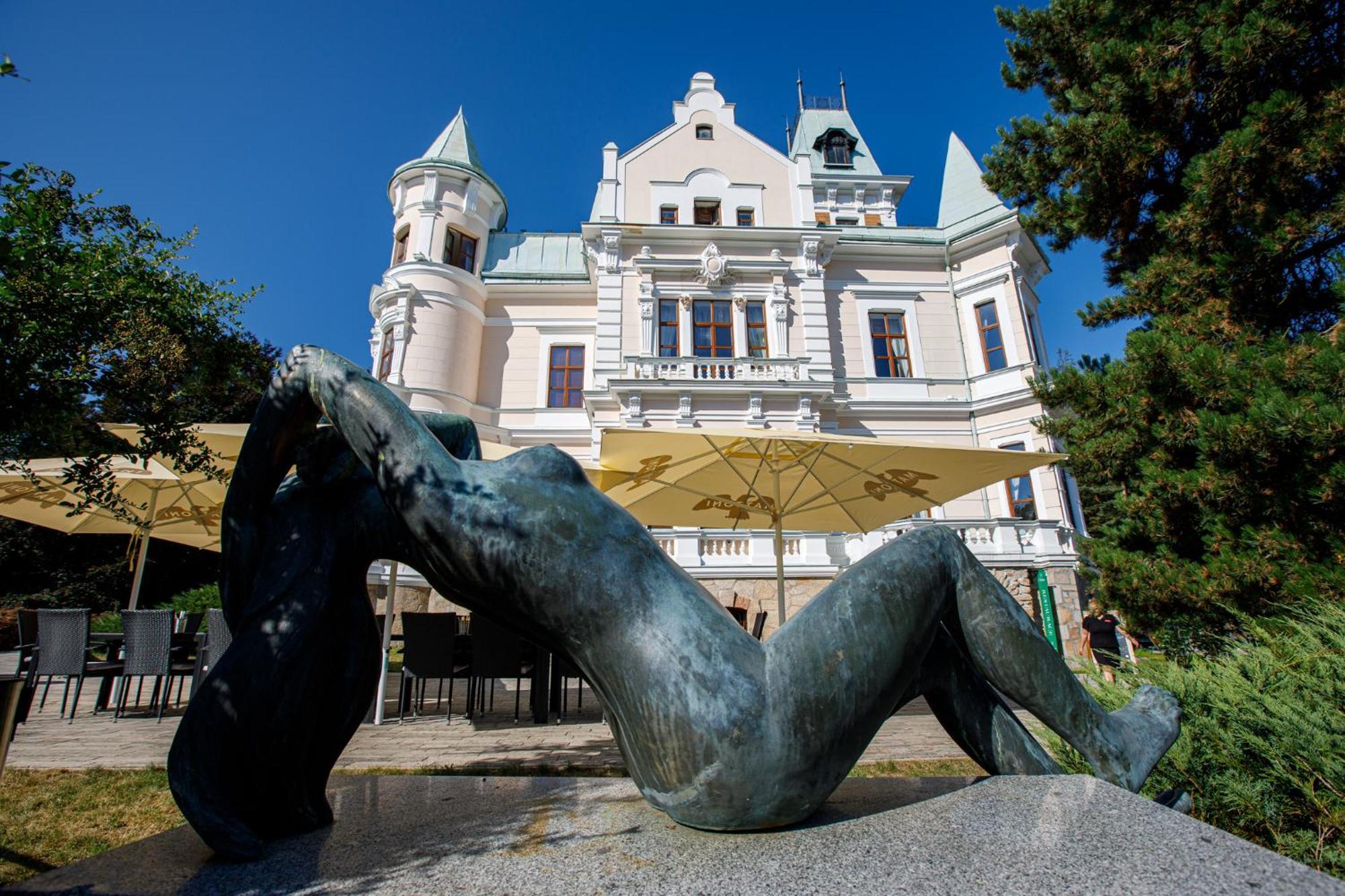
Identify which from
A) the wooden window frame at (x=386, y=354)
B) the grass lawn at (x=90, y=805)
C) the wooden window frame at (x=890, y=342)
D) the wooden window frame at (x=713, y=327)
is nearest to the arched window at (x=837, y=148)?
the wooden window frame at (x=890, y=342)

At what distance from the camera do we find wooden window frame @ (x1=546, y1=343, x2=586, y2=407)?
20.0 meters

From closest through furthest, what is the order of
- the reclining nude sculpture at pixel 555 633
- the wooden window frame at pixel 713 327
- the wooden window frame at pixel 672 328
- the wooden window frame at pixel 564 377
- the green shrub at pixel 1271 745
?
1. the reclining nude sculpture at pixel 555 633
2. the green shrub at pixel 1271 745
3. the wooden window frame at pixel 672 328
4. the wooden window frame at pixel 713 327
5. the wooden window frame at pixel 564 377

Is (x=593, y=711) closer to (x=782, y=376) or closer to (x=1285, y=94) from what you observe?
(x=1285, y=94)

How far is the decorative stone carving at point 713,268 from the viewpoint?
747 inches

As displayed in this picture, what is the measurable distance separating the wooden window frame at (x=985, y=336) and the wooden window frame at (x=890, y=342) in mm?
2149

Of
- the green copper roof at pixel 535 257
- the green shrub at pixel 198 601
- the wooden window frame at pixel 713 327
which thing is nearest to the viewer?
the green shrub at pixel 198 601

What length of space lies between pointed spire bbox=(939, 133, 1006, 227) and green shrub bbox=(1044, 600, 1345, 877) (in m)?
21.4

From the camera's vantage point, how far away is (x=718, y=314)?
1927 centimetres

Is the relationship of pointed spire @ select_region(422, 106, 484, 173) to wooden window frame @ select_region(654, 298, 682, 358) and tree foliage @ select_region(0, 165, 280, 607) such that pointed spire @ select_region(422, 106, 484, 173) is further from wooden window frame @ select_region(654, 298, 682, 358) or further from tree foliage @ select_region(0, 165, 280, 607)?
tree foliage @ select_region(0, 165, 280, 607)

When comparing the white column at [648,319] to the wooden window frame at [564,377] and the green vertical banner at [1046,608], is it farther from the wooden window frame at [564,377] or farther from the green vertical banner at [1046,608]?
the green vertical banner at [1046,608]

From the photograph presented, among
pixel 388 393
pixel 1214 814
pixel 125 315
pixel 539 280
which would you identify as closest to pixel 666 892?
pixel 388 393

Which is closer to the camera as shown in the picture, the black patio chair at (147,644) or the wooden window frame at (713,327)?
the black patio chair at (147,644)

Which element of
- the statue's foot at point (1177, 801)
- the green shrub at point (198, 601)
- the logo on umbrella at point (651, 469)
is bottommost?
the statue's foot at point (1177, 801)

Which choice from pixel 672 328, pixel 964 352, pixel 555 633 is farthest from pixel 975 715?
pixel 964 352
